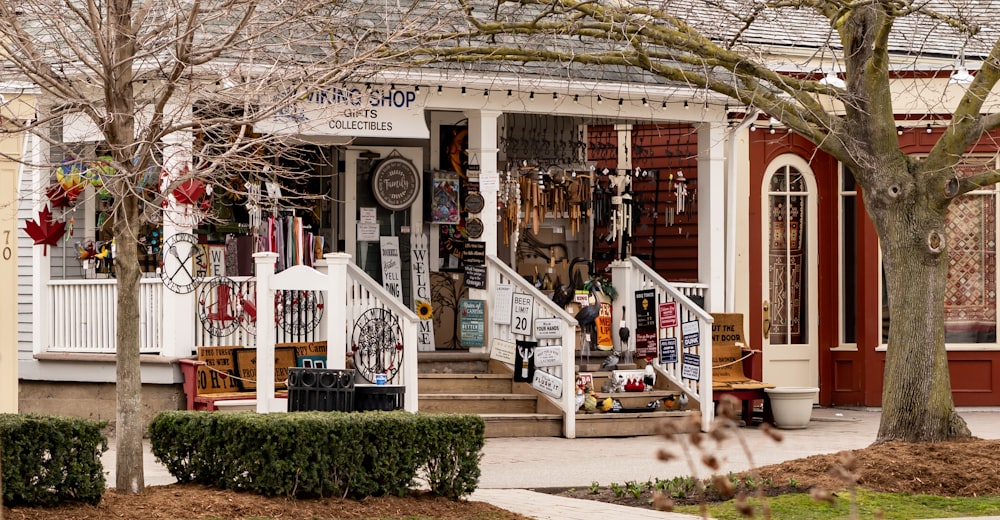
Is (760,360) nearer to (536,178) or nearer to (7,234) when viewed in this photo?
(536,178)

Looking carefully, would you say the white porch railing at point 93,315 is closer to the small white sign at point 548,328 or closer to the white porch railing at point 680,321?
the small white sign at point 548,328

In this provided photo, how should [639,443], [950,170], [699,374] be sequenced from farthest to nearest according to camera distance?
[699,374] < [639,443] < [950,170]

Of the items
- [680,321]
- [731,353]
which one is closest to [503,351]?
[680,321]

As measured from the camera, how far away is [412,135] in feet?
50.2

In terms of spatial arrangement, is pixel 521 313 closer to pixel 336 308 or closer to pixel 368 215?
pixel 336 308

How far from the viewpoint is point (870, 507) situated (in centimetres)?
987

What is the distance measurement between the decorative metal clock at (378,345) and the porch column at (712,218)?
15.3ft

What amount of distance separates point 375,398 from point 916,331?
469 centimetres

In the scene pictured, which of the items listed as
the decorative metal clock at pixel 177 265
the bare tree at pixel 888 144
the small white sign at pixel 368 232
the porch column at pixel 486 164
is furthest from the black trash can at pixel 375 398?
the small white sign at pixel 368 232

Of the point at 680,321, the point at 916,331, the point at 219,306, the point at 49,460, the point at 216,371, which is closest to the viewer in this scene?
the point at 49,460

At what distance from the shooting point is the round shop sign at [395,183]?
17672mm

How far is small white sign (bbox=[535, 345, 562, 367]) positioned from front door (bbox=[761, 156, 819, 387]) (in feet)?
18.0

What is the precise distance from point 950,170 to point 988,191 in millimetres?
8058

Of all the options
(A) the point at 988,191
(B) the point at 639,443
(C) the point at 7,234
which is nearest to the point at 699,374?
(B) the point at 639,443
